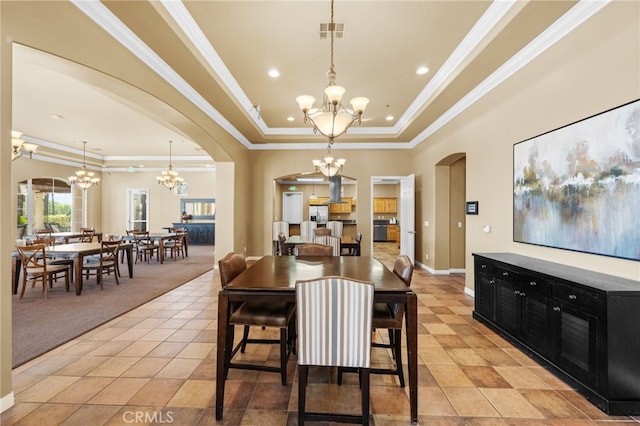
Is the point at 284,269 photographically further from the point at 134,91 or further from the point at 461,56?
the point at 461,56

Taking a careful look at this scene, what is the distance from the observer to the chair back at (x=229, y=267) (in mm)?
2244

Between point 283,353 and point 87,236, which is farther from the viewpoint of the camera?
point 87,236

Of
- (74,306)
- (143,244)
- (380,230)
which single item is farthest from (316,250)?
(380,230)

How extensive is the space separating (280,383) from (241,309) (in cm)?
68

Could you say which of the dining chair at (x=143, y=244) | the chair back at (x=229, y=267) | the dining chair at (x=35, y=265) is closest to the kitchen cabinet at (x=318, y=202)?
the dining chair at (x=143, y=244)

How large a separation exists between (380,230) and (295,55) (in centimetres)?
1020

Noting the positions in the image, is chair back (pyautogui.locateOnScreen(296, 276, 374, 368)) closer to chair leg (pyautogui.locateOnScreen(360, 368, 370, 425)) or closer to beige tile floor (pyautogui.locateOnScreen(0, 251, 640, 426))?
chair leg (pyautogui.locateOnScreen(360, 368, 370, 425))

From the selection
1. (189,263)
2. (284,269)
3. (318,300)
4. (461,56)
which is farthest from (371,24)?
(189,263)

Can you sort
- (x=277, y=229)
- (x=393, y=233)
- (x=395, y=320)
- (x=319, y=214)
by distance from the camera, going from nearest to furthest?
(x=395, y=320) → (x=277, y=229) → (x=319, y=214) → (x=393, y=233)

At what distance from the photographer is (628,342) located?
191 centimetres

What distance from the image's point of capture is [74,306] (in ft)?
12.9

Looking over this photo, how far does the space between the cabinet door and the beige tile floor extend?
0.56ft

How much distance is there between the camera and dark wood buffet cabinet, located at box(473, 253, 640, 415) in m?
1.90

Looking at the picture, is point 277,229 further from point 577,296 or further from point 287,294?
point 577,296
